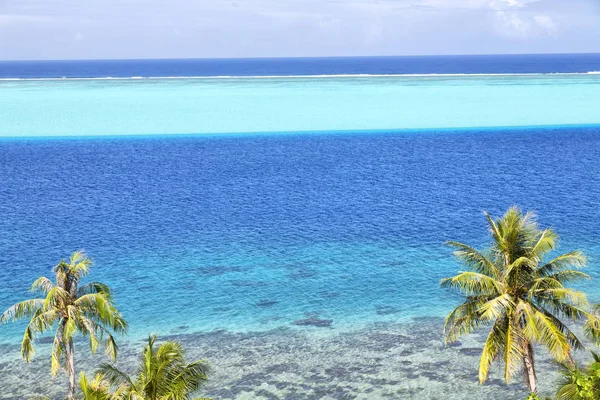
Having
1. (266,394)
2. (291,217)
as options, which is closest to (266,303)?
(266,394)

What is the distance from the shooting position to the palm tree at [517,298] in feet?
58.9

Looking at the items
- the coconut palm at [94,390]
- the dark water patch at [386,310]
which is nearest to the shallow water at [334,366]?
the dark water patch at [386,310]

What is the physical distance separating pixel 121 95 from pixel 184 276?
3550 inches

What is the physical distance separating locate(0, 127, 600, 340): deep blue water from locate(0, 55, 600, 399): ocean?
18 cm

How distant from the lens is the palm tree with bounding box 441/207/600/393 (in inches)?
706

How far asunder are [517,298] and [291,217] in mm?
30785

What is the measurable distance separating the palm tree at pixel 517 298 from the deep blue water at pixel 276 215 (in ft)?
40.0

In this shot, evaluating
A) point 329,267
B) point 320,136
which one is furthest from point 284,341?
point 320,136

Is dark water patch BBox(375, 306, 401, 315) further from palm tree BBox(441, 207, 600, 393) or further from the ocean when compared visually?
palm tree BBox(441, 207, 600, 393)

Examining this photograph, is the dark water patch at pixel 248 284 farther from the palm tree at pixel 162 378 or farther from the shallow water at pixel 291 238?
the palm tree at pixel 162 378

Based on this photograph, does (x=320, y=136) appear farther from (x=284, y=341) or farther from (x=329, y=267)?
(x=284, y=341)

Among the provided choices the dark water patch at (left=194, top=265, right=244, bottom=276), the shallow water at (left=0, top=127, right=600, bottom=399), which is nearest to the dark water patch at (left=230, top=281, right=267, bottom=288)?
the shallow water at (left=0, top=127, right=600, bottom=399)

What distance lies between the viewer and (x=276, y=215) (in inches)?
1932

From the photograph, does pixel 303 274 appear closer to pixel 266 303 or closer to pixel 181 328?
pixel 266 303
